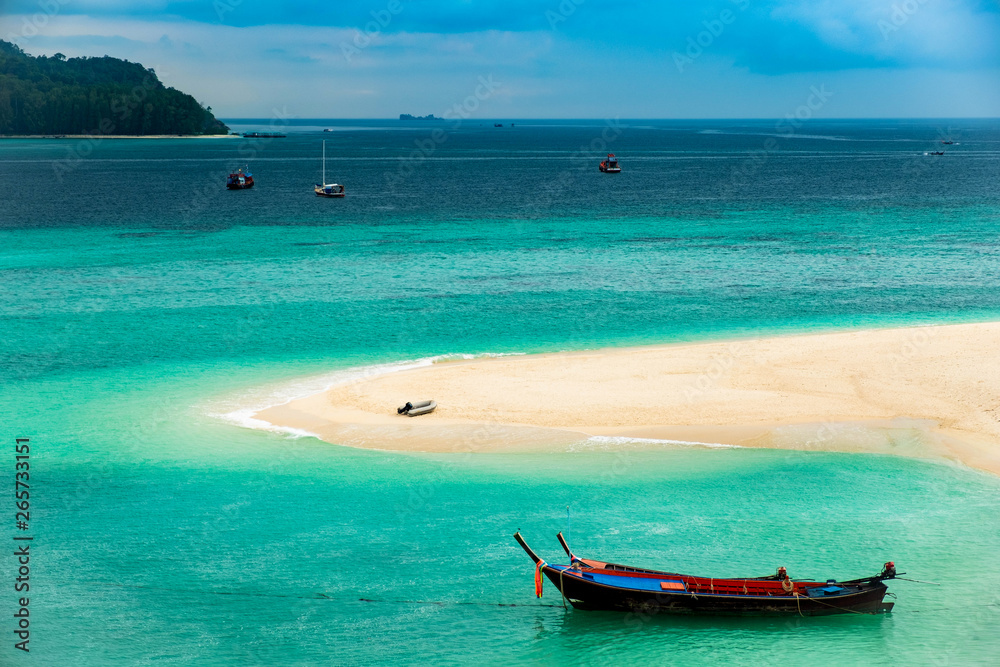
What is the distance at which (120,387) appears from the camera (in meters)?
40.2

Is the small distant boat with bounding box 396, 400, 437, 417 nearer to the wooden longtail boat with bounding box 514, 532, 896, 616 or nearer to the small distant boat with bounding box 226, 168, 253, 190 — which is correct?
the wooden longtail boat with bounding box 514, 532, 896, 616

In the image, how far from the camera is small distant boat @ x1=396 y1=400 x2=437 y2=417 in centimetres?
3519

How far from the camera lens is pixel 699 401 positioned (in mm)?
36844

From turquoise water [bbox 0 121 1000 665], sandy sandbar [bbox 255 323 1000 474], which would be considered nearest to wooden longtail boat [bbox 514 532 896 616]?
turquoise water [bbox 0 121 1000 665]

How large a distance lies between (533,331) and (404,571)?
88.1 ft

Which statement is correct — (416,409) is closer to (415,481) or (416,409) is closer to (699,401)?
(415,481)

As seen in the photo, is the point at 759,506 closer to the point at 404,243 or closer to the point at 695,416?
the point at 695,416

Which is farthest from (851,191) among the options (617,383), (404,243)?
(617,383)

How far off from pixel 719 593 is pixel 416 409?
16.1 meters

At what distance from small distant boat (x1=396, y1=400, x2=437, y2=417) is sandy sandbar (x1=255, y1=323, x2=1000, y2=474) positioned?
26 centimetres

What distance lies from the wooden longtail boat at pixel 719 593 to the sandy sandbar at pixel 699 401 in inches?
433

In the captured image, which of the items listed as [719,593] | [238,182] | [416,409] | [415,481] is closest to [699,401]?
[416,409]

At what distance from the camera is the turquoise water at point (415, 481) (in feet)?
71.4

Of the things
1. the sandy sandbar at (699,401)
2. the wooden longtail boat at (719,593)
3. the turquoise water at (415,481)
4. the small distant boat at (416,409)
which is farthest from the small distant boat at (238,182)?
the wooden longtail boat at (719,593)
